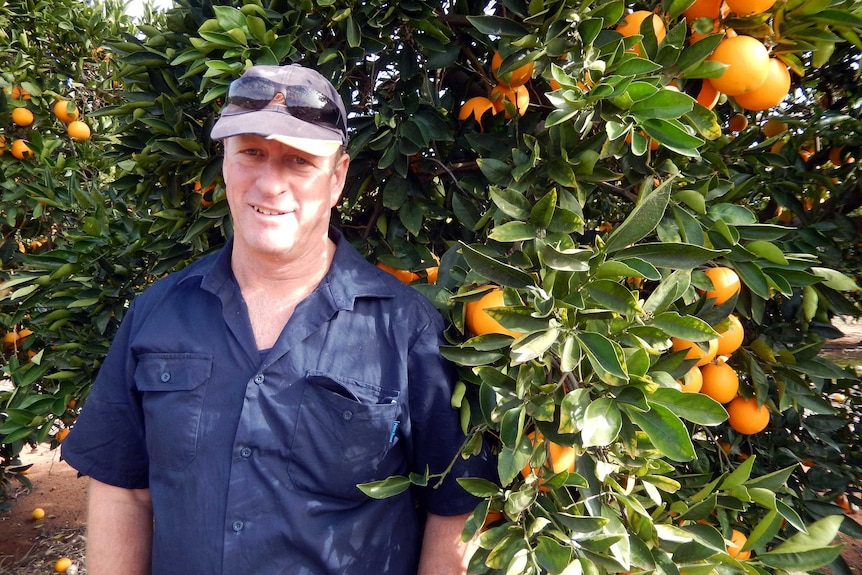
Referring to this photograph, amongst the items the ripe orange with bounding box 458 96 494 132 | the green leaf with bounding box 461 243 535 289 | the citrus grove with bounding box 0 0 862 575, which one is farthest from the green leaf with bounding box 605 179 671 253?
the ripe orange with bounding box 458 96 494 132

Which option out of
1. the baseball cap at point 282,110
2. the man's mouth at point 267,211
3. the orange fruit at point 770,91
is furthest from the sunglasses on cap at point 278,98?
the orange fruit at point 770,91

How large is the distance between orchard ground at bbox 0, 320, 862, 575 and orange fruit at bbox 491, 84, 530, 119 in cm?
237

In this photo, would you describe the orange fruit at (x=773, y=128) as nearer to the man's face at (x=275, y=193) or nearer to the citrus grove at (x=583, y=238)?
the citrus grove at (x=583, y=238)

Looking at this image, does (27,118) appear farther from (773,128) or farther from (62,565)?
(773,128)

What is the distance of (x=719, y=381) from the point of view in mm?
1361

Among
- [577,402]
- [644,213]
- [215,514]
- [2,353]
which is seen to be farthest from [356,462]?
[2,353]

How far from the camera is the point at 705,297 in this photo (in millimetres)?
1278

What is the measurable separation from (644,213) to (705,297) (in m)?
0.44

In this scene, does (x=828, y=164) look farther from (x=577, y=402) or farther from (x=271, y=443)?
(x=271, y=443)

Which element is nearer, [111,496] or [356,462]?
[356,462]

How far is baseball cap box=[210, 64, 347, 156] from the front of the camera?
124 cm

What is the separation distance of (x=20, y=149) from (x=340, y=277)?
234cm

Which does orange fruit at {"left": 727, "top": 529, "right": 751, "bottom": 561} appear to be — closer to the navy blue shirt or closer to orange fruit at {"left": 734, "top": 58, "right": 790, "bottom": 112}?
the navy blue shirt

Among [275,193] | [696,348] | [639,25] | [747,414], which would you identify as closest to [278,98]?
[275,193]
